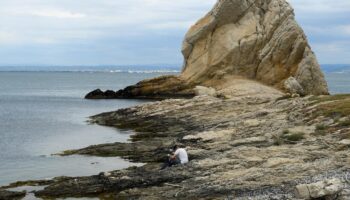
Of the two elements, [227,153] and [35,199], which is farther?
[227,153]

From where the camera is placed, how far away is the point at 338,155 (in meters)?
30.8

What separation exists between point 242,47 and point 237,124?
44.4 meters

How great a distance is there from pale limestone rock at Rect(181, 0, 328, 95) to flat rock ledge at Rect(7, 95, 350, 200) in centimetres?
2733

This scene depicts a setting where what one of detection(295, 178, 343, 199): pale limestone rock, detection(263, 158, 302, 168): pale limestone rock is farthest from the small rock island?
detection(263, 158, 302, 168): pale limestone rock

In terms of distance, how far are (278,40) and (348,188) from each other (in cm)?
6300

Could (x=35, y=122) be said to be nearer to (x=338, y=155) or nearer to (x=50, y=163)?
(x=50, y=163)

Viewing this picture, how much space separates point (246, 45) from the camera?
9100 centimetres

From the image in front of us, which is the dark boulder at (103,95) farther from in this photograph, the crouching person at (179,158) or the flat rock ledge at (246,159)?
the crouching person at (179,158)

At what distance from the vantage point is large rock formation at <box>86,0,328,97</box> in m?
83.6

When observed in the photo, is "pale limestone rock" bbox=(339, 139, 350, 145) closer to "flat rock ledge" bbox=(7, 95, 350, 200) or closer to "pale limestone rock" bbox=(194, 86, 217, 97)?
"flat rock ledge" bbox=(7, 95, 350, 200)

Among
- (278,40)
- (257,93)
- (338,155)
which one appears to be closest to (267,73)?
(278,40)

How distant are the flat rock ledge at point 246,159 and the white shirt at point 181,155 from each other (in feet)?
1.58

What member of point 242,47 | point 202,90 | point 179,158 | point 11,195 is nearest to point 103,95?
point 202,90

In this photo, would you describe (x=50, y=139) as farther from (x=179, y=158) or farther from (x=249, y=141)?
(x=179, y=158)
